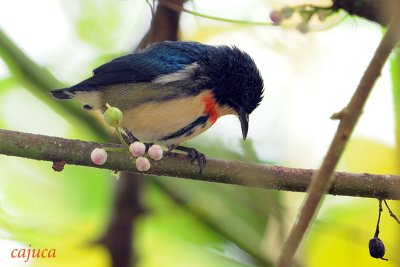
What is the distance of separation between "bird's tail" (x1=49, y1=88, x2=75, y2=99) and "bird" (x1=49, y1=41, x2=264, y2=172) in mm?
47

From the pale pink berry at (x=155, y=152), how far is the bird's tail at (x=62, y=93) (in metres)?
0.91

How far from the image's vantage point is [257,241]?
125 inches

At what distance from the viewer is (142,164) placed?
105 inches

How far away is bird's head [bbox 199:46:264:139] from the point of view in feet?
13.0

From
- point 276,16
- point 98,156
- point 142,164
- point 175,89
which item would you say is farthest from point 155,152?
point 175,89

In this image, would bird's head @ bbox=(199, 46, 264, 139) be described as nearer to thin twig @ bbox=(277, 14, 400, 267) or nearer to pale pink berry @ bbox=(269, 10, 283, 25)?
pale pink berry @ bbox=(269, 10, 283, 25)

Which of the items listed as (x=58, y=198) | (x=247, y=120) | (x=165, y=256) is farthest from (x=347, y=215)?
(x=58, y=198)

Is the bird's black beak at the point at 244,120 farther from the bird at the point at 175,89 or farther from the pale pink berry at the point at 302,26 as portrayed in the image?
the pale pink berry at the point at 302,26

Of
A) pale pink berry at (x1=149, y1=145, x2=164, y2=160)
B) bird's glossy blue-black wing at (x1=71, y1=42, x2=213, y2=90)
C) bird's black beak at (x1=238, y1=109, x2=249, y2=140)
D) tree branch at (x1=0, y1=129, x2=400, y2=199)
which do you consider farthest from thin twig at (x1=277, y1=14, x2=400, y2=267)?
bird's glossy blue-black wing at (x1=71, y1=42, x2=213, y2=90)

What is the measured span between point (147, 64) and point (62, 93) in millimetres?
659

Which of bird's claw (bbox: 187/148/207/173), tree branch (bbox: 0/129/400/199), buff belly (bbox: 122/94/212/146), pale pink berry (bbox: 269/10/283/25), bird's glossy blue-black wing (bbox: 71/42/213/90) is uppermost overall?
pale pink berry (bbox: 269/10/283/25)

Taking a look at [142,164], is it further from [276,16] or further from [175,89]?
[175,89]

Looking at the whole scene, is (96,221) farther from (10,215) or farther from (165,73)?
(165,73)

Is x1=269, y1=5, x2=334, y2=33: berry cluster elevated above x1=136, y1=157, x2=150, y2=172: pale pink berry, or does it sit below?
above
